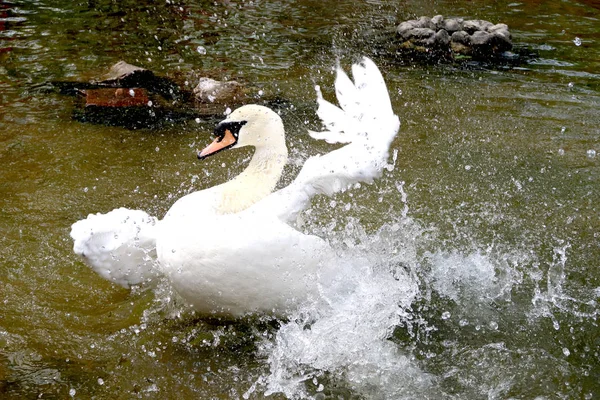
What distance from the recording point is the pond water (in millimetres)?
3738

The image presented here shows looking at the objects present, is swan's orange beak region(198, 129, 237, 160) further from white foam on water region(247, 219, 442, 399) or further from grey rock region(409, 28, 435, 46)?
grey rock region(409, 28, 435, 46)

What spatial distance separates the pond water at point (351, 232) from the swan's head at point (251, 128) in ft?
2.95

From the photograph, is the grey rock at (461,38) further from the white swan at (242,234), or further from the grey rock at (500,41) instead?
the white swan at (242,234)

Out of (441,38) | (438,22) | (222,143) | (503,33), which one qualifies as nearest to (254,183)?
(222,143)

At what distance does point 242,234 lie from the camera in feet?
11.9

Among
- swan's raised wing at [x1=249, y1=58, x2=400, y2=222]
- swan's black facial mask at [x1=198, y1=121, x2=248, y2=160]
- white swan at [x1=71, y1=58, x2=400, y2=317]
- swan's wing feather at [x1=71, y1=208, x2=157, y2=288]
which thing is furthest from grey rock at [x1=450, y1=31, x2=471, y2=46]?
swan's wing feather at [x1=71, y1=208, x2=157, y2=288]

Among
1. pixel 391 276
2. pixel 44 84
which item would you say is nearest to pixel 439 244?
pixel 391 276

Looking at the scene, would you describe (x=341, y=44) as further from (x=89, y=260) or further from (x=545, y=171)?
(x=89, y=260)

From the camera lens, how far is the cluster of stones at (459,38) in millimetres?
9547

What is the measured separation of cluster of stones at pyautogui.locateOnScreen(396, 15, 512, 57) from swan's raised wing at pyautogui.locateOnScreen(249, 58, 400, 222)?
4861mm

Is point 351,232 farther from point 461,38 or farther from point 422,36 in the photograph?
point 461,38

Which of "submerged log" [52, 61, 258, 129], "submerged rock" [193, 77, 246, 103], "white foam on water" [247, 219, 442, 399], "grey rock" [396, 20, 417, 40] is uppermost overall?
"white foam on water" [247, 219, 442, 399]

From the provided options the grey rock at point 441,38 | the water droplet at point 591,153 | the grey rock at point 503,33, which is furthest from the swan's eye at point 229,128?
the grey rock at point 503,33

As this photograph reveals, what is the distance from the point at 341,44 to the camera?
9.95 meters
